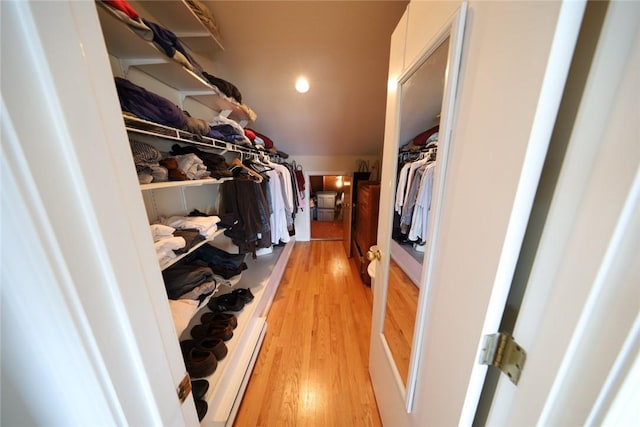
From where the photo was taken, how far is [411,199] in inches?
36.4

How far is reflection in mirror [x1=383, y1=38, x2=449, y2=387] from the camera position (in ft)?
2.43

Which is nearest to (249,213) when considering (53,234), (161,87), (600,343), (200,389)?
(161,87)

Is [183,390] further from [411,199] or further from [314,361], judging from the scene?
[314,361]

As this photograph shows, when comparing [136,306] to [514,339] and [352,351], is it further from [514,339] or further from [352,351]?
[352,351]

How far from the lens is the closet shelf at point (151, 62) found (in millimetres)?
768

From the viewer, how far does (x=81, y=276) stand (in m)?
0.30

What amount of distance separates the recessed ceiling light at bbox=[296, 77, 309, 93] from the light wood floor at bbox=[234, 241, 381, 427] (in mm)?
2285

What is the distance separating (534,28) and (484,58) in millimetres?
105

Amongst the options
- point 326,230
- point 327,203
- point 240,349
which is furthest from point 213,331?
point 327,203

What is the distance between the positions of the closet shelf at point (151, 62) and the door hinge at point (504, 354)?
147 centimetres

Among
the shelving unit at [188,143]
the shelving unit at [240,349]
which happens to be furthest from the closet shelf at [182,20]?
the shelving unit at [240,349]

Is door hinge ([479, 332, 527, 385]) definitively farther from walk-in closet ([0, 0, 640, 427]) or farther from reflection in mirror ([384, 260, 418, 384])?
reflection in mirror ([384, 260, 418, 384])

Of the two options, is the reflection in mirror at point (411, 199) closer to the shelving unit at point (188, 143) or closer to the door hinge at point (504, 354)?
the door hinge at point (504, 354)

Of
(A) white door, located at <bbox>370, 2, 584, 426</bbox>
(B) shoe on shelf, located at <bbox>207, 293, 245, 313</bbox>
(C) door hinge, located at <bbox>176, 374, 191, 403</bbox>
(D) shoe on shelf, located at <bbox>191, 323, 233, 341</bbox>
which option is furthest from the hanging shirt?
(B) shoe on shelf, located at <bbox>207, 293, 245, 313</bbox>
